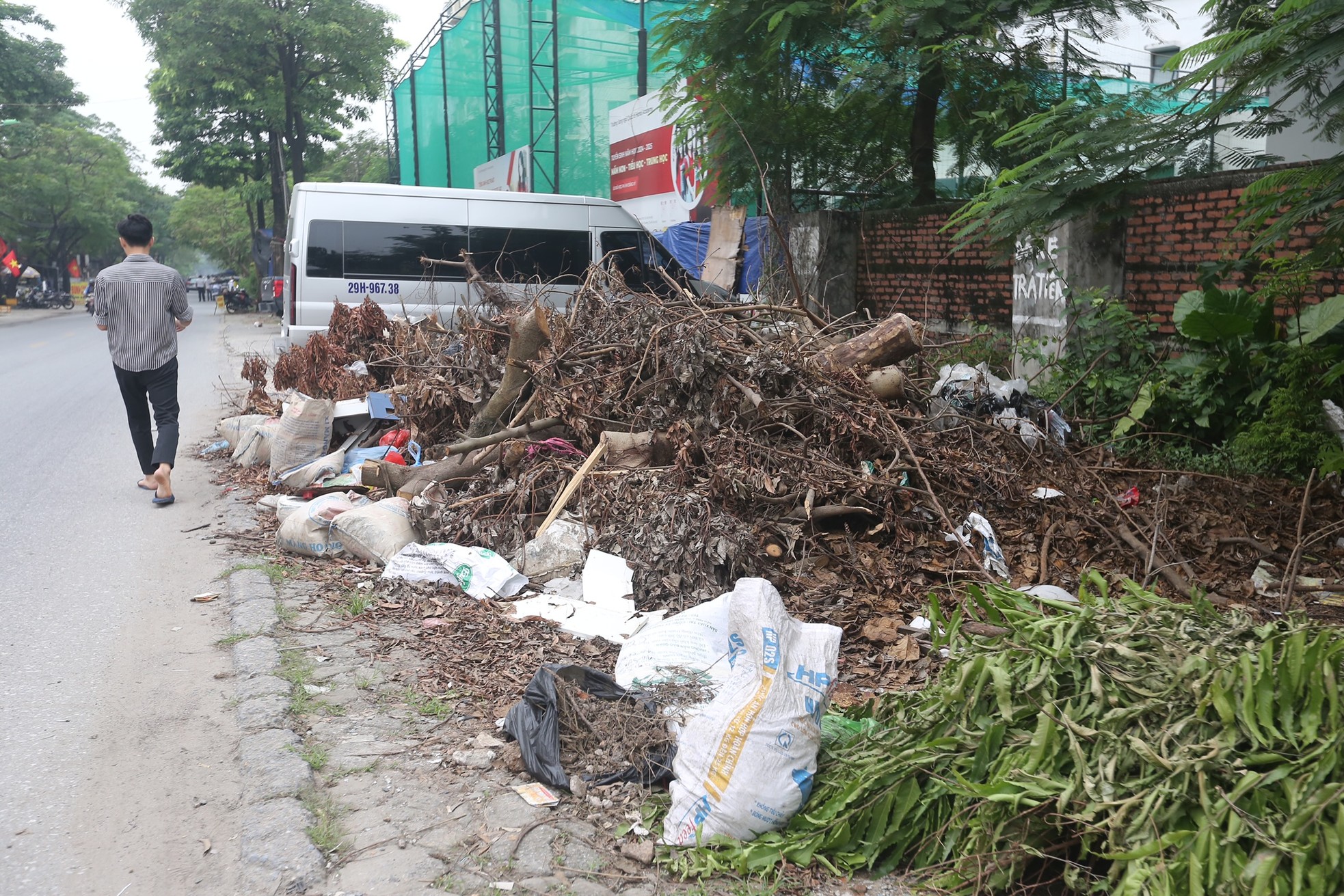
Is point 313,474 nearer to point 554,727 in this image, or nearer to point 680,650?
point 680,650

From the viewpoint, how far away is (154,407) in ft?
22.9

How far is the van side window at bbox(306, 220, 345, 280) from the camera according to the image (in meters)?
12.0

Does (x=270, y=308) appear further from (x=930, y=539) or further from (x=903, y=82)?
(x=930, y=539)

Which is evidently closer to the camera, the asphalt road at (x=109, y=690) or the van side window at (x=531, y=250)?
the asphalt road at (x=109, y=690)

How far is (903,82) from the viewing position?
10609 millimetres

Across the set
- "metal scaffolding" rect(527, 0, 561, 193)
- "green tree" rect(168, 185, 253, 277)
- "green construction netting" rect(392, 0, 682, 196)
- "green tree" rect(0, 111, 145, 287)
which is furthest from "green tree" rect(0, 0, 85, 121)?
"metal scaffolding" rect(527, 0, 561, 193)

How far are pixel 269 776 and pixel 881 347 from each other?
4000 mm

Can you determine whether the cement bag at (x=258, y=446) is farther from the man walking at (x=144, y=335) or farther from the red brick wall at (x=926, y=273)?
the red brick wall at (x=926, y=273)

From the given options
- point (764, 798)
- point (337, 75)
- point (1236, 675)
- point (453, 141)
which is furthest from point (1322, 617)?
point (337, 75)

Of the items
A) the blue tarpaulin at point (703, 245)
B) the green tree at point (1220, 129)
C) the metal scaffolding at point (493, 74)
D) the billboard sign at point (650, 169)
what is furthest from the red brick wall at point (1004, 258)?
the metal scaffolding at point (493, 74)

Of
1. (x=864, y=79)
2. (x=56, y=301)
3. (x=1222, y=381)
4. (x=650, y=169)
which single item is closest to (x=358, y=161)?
(x=56, y=301)

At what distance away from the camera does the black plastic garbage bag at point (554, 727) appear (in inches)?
121

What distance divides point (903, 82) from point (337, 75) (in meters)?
28.6

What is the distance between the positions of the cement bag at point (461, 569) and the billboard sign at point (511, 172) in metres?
16.9
